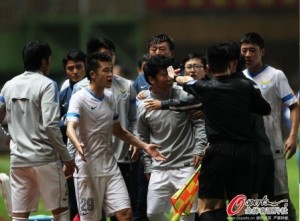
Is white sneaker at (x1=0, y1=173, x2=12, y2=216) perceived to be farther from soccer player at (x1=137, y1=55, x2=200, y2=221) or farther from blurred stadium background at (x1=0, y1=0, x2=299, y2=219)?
blurred stadium background at (x1=0, y1=0, x2=299, y2=219)

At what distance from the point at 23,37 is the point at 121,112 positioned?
21337 mm

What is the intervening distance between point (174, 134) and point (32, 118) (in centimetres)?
135

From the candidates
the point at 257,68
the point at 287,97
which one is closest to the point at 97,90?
the point at 257,68

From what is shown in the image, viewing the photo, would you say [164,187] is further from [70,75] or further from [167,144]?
[70,75]

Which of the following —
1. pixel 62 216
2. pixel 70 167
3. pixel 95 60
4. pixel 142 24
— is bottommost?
pixel 62 216

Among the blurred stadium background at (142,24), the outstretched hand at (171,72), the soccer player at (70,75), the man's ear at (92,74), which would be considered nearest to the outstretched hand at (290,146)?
the outstretched hand at (171,72)

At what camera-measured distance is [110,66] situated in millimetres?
9531

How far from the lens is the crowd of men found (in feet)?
29.2

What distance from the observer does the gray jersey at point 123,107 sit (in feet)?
33.8

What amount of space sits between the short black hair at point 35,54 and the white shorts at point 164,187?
153 cm

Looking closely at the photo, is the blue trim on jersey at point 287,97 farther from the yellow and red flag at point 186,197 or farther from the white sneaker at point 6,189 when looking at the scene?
the white sneaker at point 6,189

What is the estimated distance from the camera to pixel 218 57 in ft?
29.0

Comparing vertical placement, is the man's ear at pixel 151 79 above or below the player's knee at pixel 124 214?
above

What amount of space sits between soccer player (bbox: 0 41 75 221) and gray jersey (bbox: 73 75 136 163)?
2.97 ft
